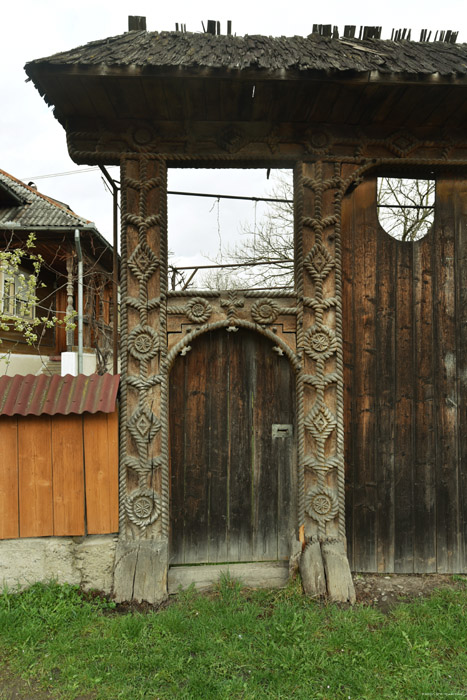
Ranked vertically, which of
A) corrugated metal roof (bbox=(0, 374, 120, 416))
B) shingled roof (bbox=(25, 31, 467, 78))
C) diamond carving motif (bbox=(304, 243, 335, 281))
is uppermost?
shingled roof (bbox=(25, 31, 467, 78))

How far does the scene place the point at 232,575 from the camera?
3.40m

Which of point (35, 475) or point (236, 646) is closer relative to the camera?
point (236, 646)

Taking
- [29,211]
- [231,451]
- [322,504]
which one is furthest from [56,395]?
[29,211]

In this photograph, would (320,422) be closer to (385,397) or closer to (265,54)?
(385,397)

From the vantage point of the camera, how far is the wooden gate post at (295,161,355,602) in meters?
3.38

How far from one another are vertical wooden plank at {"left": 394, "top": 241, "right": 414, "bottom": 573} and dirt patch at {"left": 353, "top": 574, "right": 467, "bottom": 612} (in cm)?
12

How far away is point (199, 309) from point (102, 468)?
168 centimetres

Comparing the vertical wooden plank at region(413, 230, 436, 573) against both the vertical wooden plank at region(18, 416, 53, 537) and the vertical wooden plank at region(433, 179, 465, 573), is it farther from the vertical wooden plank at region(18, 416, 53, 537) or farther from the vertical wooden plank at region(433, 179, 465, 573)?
the vertical wooden plank at region(18, 416, 53, 537)

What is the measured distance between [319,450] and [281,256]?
9.79 meters

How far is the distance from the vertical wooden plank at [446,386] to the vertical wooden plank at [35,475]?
12.0ft

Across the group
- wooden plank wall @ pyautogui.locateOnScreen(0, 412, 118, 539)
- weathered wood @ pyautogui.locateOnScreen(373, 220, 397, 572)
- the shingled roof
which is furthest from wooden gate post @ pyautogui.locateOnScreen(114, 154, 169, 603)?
weathered wood @ pyautogui.locateOnScreen(373, 220, 397, 572)

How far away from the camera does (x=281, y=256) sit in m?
12.3

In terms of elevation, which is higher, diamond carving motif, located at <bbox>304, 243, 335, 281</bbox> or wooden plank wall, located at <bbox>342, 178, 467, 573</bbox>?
diamond carving motif, located at <bbox>304, 243, 335, 281</bbox>

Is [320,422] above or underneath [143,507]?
above
